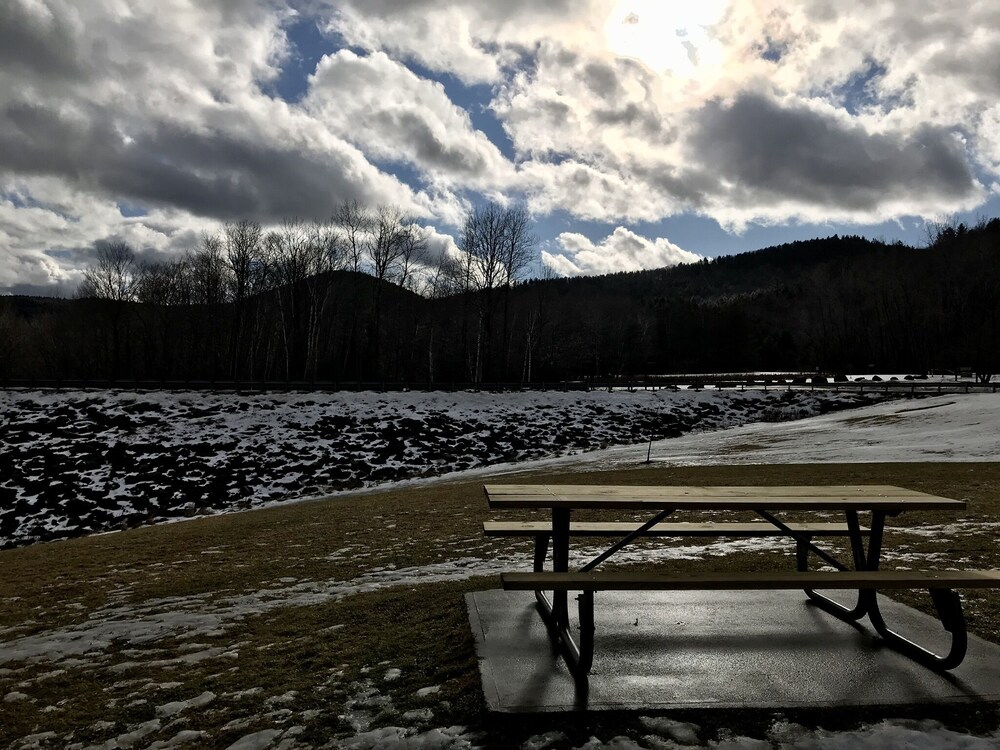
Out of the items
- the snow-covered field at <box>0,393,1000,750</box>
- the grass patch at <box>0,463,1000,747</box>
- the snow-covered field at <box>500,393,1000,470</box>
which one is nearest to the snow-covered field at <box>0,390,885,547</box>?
the snow-covered field at <box>500,393,1000,470</box>

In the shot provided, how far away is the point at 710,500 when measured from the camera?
4453mm

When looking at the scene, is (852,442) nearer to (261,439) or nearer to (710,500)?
(710,500)

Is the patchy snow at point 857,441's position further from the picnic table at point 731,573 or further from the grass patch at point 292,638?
the picnic table at point 731,573

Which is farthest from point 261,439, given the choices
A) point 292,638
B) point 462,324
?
point 462,324

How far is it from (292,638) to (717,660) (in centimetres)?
320

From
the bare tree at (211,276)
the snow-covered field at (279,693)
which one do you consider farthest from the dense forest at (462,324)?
the snow-covered field at (279,693)

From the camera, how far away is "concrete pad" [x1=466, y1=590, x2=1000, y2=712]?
3.66m

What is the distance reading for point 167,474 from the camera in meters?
21.6

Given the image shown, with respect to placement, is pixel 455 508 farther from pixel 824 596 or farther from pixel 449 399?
pixel 449 399

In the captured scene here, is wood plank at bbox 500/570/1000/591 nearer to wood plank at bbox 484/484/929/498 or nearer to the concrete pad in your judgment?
the concrete pad

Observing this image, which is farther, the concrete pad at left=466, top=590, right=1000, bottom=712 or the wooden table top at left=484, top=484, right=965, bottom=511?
the wooden table top at left=484, top=484, right=965, bottom=511

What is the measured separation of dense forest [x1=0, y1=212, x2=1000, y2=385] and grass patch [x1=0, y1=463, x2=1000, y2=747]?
96.5ft

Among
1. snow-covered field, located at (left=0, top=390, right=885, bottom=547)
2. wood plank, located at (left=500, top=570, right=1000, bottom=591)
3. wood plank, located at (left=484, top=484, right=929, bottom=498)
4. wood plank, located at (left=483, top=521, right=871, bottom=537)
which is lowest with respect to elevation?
snow-covered field, located at (left=0, top=390, right=885, bottom=547)

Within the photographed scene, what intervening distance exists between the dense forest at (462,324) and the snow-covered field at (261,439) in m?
9.00
